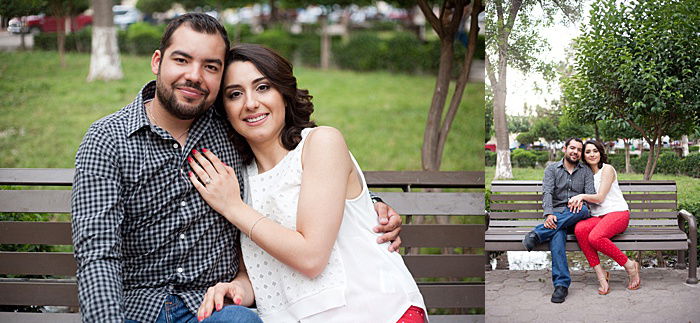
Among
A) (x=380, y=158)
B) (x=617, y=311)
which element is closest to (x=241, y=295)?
(x=617, y=311)

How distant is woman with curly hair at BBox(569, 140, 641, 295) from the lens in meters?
2.66

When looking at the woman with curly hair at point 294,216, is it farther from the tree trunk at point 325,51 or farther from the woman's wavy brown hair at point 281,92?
the tree trunk at point 325,51

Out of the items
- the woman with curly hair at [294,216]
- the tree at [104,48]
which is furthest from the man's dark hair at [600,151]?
the tree at [104,48]

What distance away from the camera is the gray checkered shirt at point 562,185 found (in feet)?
8.72

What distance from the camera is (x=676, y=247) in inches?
107

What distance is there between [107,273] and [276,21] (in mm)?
12009

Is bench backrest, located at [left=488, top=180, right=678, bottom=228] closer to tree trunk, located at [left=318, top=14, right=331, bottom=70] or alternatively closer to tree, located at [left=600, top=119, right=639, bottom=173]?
tree, located at [left=600, top=119, right=639, bottom=173]

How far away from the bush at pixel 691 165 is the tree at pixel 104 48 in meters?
8.21

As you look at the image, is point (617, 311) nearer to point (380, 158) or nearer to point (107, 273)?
point (107, 273)

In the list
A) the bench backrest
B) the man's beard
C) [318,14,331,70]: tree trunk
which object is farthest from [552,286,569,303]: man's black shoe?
[318,14,331,70]: tree trunk

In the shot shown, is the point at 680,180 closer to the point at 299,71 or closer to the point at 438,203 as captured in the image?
the point at 438,203

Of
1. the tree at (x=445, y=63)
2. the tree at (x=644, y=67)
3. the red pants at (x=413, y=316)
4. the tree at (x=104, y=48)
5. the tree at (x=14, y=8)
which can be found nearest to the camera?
the red pants at (x=413, y=316)

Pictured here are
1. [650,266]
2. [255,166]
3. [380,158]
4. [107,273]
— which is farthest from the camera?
[380,158]

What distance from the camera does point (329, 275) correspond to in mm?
2115
